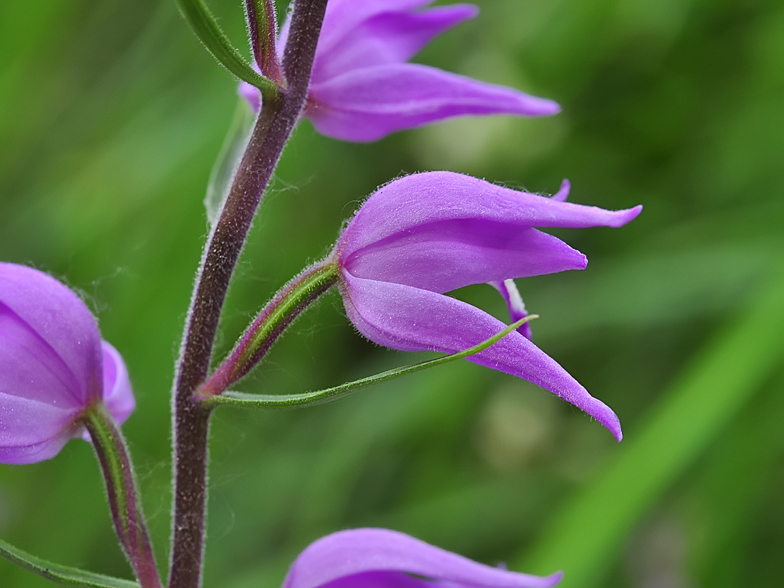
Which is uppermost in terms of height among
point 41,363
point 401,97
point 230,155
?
point 401,97

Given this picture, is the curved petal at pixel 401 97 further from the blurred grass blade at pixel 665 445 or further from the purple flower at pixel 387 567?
the blurred grass blade at pixel 665 445

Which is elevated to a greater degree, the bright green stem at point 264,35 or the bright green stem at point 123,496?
the bright green stem at point 264,35

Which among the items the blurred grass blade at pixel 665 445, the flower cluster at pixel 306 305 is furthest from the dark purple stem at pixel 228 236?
the blurred grass blade at pixel 665 445

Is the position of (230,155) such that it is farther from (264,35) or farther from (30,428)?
(30,428)

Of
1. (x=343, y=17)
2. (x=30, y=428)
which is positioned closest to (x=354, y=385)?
(x=30, y=428)

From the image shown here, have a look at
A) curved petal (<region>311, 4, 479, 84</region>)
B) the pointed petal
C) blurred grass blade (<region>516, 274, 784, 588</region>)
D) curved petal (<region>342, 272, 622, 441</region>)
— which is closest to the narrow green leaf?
curved petal (<region>342, 272, 622, 441</region>)

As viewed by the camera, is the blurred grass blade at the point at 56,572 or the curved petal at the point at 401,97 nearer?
the blurred grass blade at the point at 56,572
